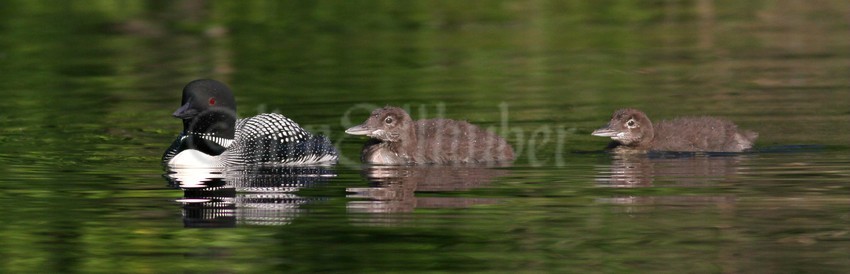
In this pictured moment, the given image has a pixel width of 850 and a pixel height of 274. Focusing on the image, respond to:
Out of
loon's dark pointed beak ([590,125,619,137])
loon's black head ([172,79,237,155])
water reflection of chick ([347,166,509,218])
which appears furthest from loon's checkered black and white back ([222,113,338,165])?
loon's dark pointed beak ([590,125,619,137])

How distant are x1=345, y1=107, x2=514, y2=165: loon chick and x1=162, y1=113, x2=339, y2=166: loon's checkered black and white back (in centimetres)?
37

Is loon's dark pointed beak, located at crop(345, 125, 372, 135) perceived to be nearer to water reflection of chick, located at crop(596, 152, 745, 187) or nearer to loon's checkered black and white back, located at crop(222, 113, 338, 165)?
loon's checkered black and white back, located at crop(222, 113, 338, 165)

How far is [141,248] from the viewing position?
30.4 feet

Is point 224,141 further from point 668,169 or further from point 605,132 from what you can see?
point 668,169

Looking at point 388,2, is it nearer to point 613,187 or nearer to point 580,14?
point 580,14

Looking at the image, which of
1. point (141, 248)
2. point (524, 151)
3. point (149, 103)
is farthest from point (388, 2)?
point (141, 248)

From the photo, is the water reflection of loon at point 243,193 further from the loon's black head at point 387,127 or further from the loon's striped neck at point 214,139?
the loon's black head at point 387,127

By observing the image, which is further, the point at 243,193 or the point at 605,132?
the point at 605,132

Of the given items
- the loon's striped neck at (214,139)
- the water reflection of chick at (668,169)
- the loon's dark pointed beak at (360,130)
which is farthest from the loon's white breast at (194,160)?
the water reflection of chick at (668,169)

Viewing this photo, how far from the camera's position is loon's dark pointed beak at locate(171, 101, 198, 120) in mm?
12445

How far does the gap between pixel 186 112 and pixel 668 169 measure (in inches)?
137

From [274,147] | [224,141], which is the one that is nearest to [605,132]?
[274,147]

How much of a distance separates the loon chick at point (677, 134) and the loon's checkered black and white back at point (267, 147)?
219cm

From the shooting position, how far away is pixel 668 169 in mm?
12297
